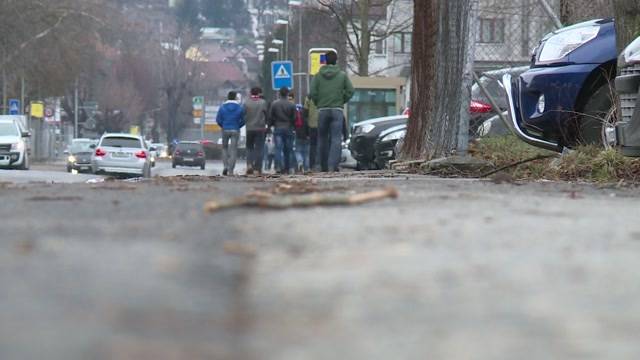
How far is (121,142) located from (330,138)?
20566 mm

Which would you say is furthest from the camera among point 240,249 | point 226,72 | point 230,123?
point 226,72

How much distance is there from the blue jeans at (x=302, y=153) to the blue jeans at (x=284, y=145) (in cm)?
217

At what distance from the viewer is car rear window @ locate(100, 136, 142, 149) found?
37469mm

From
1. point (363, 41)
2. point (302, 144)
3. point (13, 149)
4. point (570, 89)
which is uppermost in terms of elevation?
point (363, 41)

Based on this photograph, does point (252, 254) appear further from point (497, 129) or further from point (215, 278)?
point (497, 129)

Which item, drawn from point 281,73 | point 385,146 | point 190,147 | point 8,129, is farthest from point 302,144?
point 190,147

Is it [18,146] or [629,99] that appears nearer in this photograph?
[629,99]

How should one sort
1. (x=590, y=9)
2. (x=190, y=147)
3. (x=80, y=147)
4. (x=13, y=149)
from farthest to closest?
(x=190, y=147), (x=80, y=147), (x=13, y=149), (x=590, y=9)

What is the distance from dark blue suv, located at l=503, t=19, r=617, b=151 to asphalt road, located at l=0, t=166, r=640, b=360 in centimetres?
490

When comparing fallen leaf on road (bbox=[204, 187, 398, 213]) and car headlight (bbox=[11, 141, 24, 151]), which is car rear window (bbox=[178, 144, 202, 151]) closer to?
car headlight (bbox=[11, 141, 24, 151])

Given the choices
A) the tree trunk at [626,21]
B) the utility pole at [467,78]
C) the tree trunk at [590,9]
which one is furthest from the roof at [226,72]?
the tree trunk at [626,21]

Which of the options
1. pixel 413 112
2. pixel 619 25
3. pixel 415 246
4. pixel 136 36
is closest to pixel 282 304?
pixel 415 246

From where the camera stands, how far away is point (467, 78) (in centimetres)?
1300

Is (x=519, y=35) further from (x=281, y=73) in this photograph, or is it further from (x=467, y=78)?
(x=281, y=73)
